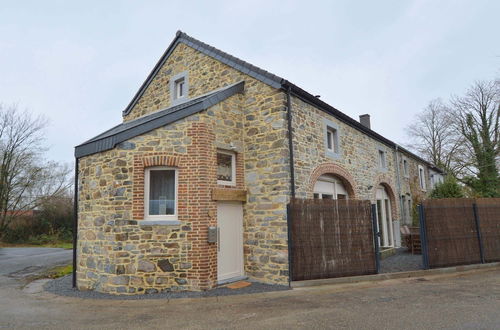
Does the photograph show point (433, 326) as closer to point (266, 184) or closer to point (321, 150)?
point (266, 184)

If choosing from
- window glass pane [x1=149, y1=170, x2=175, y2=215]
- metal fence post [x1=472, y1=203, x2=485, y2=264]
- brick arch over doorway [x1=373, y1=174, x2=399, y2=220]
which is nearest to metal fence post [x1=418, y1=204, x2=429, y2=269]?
metal fence post [x1=472, y1=203, x2=485, y2=264]

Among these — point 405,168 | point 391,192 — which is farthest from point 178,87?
point 405,168

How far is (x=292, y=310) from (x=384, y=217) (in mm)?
9786

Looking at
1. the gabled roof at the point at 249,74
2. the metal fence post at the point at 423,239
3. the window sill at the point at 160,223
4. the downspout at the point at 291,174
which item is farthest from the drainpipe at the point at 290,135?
the metal fence post at the point at 423,239

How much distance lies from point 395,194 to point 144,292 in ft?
39.1

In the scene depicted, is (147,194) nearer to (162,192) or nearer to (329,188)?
(162,192)

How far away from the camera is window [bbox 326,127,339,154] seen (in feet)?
34.8

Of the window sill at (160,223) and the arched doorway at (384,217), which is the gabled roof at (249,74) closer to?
the arched doorway at (384,217)

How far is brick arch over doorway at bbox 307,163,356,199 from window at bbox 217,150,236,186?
2160mm

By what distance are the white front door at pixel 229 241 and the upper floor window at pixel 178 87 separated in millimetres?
5082

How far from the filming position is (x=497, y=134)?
22141 millimetres

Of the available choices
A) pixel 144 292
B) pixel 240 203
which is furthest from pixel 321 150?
pixel 144 292

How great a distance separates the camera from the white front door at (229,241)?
25.9ft

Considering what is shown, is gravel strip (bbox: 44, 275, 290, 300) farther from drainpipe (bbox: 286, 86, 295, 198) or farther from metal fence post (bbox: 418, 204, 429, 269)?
metal fence post (bbox: 418, 204, 429, 269)
